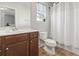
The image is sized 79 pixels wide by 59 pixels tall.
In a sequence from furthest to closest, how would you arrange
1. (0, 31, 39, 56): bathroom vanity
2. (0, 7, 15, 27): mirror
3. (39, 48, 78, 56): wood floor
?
(39, 48, 78, 56): wood floor
(0, 7, 15, 27): mirror
(0, 31, 39, 56): bathroom vanity

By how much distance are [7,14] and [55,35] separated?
869 millimetres

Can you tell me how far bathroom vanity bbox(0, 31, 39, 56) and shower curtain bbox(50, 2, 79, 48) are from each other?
0.36 metres

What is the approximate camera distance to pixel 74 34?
171cm

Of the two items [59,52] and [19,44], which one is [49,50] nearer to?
[59,52]

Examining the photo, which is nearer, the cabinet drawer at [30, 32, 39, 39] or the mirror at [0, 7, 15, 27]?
the mirror at [0, 7, 15, 27]

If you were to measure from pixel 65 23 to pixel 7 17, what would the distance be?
3.15ft

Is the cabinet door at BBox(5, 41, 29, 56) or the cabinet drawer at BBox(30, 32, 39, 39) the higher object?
the cabinet drawer at BBox(30, 32, 39, 39)

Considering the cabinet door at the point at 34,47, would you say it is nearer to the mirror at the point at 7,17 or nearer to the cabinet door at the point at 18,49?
the cabinet door at the point at 18,49

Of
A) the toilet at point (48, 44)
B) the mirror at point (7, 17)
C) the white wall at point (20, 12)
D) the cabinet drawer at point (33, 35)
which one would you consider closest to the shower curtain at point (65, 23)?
the toilet at point (48, 44)

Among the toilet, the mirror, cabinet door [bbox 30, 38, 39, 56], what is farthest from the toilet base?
the mirror

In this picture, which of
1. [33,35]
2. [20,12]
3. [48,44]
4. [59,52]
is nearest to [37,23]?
[33,35]

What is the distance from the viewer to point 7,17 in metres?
1.50

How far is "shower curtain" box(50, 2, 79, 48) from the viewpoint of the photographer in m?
1.69

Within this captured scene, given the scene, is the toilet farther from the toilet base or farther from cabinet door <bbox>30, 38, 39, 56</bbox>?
cabinet door <bbox>30, 38, 39, 56</bbox>
